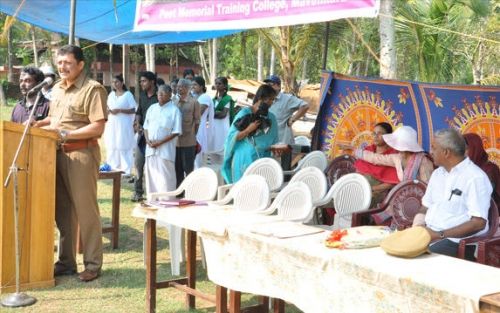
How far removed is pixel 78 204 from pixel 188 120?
2.97 meters

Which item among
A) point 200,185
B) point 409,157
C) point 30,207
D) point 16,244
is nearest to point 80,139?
point 30,207

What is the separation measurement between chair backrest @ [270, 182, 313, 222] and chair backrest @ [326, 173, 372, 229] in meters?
0.50

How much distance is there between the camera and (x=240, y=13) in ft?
13.5

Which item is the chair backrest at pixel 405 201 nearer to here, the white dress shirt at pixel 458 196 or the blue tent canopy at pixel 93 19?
the white dress shirt at pixel 458 196

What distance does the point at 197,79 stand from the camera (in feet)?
33.2

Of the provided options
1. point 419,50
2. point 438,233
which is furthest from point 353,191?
point 419,50

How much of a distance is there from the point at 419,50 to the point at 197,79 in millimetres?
5442

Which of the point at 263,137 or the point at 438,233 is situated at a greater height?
the point at 263,137

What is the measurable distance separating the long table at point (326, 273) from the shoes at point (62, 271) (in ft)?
5.08

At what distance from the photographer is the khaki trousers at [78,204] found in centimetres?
530

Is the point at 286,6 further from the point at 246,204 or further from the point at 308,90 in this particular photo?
the point at 308,90

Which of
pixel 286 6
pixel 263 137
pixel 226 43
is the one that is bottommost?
pixel 263 137

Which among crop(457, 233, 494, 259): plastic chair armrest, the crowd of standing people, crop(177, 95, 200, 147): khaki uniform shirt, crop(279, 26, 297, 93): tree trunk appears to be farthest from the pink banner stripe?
crop(279, 26, 297, 93): tree trunk

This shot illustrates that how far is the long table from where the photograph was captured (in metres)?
2.85
